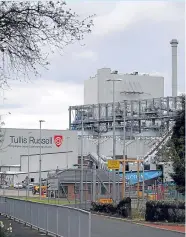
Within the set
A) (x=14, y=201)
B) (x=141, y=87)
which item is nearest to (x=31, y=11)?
(x=14, y=201)

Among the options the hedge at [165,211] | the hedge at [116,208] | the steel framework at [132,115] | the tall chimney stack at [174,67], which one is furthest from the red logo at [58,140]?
the hedge at [165,211]

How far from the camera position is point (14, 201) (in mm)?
27844

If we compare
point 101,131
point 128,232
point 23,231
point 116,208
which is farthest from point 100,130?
point 23,231

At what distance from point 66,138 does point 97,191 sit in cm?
5331

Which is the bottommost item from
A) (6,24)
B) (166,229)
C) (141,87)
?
(166,229)

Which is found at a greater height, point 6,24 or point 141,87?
point 141,87

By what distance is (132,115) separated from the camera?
8288cm

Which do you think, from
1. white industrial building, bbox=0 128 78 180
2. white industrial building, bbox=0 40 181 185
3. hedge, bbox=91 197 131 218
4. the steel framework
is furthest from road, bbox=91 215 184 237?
white industrial building, bbox=0 128 78 180

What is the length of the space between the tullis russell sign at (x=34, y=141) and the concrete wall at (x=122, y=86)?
878 centimetres

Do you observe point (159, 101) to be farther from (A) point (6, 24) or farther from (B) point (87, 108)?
(A) point (6, 24)

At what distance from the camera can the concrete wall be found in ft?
304

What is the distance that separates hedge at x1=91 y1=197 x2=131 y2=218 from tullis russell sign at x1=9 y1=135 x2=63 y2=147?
5906 cm

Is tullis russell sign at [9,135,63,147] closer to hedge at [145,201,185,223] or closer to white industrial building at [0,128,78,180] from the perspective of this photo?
white industrial building at [0,128,78,180]

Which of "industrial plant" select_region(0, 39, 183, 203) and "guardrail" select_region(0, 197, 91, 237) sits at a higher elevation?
"industrial plant" select_region(0, 39, 183, 203)
